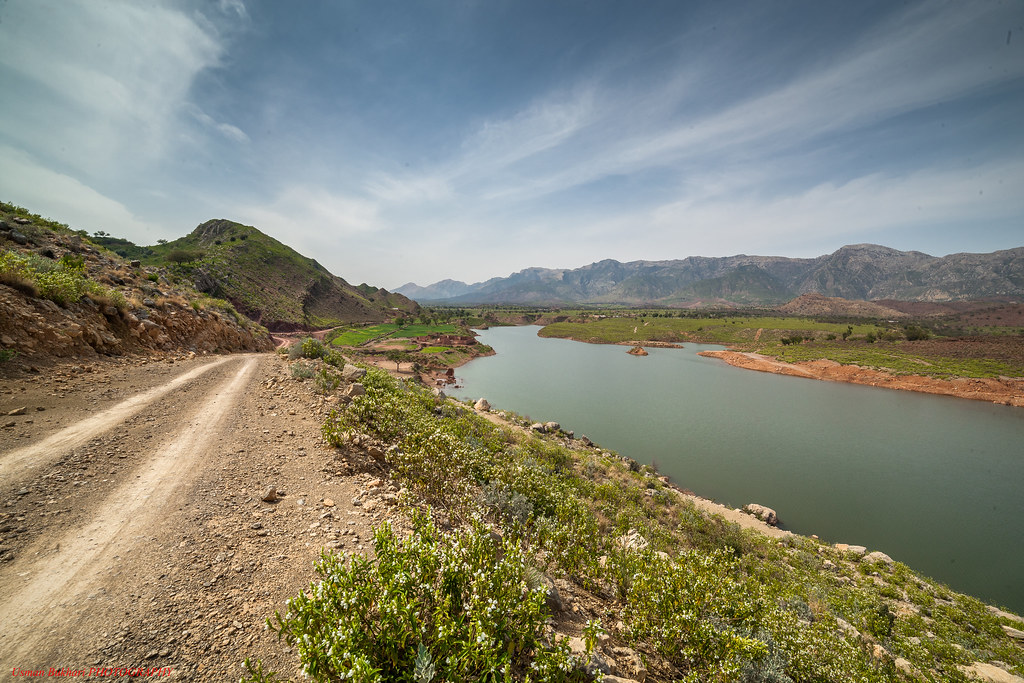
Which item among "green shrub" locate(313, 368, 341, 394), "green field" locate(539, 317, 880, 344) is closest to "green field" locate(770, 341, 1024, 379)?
"green field" locate(539, 317, 880, 344)

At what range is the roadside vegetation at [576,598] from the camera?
2.88m

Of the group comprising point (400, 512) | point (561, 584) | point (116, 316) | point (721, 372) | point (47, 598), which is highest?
point (116, 316)

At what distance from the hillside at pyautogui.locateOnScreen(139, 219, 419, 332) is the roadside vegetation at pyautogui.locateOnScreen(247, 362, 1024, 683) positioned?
58934 millimetres

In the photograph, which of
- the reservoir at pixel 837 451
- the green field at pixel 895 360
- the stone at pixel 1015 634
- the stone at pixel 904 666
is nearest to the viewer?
the stone at pixel 904 666

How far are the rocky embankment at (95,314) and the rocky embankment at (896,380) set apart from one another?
6772 centimetres

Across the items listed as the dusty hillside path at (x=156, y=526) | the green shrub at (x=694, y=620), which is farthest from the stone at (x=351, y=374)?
the green shrub at (x=694, y=620)

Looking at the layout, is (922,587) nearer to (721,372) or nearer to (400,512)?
(400,512)

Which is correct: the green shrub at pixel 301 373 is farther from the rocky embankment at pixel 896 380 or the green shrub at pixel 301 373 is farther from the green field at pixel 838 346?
the green field at pixel 838 346

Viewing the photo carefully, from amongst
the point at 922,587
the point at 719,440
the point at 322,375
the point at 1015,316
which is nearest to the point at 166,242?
the point at 322,375

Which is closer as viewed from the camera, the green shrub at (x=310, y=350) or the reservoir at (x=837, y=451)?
the reservoir at (x=837, y=451)

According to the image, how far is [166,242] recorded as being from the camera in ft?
287

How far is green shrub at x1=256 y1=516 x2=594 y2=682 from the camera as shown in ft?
8.67

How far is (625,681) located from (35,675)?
5.47 metres

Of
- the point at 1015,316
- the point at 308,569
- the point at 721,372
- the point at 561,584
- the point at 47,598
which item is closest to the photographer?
the point at 47,598
